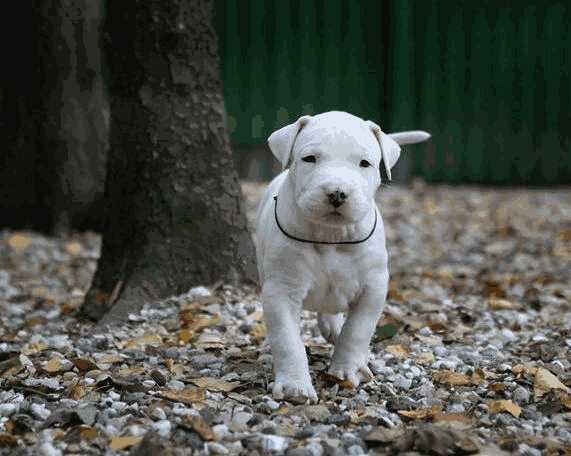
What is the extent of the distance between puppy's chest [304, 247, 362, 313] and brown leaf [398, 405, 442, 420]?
489mm

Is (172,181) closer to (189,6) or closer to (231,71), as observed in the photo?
(189,6)

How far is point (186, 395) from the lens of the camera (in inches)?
139

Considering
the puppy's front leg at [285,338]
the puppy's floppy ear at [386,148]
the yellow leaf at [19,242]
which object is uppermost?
the puppy's floppy ear at [386,148]

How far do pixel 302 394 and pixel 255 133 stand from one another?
21.6 ft

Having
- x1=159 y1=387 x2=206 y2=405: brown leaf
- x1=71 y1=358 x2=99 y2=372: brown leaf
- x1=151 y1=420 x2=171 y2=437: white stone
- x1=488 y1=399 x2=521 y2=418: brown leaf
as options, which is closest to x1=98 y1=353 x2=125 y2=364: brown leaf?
x1=71 y1=358 x2=99 y2=372: brown leaf

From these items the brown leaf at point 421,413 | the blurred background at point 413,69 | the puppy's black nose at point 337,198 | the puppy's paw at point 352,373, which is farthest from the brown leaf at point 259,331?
the blurred background at point 413,69

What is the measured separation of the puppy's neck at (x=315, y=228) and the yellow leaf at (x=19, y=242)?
4272 millimetres

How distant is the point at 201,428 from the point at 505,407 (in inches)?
45.5

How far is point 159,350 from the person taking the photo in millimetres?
4289

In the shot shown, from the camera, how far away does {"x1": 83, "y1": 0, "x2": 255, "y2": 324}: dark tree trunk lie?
5133 millimetres

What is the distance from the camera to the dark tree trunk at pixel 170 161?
5.13 metres

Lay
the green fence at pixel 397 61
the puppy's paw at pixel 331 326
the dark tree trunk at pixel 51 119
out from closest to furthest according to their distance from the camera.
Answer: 1. the puppy's paw at pixel 331 326
2. the dark tree trunk at pixel 51 119
3. the green fence at pixel 397 61

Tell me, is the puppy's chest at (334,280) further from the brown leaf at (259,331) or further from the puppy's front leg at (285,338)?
the brown leaf at (259,331)

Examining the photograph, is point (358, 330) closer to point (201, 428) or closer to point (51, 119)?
point (201, 428)
